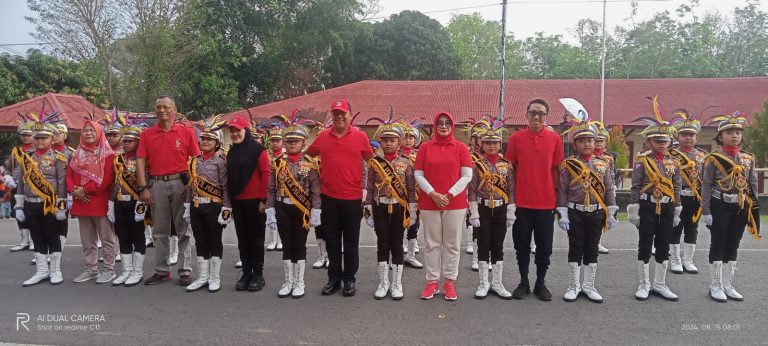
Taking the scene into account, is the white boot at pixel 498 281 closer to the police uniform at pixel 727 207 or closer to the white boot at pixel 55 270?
the police uniform at pixel 727 207

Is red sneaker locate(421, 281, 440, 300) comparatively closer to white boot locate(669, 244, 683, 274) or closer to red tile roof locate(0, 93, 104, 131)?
white boot locate(669, 244, 683, 274)

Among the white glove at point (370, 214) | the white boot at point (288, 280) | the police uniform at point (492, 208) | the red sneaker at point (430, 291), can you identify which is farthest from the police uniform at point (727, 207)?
the white boot at point (288, 280)

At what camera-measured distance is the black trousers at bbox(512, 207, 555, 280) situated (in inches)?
221

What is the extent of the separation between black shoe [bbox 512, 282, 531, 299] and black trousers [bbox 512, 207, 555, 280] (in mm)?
106

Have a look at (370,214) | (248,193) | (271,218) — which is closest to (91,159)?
(248,193)

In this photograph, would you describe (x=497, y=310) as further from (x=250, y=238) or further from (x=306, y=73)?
(x=306, y=73)

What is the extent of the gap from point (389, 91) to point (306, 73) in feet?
29.9

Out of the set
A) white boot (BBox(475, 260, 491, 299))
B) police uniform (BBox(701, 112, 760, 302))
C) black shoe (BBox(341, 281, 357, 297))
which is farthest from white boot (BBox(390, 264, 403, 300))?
police uniform (BBox(701, 112, 760, 302))

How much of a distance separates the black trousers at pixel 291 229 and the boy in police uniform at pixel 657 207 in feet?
12.2

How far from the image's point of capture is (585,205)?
5.48 m

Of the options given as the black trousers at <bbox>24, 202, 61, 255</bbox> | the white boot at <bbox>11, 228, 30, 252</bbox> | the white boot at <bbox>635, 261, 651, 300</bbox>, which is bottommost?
the white boot at <bbox>11, 228, 30, 252</bbox>

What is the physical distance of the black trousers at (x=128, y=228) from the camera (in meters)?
6.27

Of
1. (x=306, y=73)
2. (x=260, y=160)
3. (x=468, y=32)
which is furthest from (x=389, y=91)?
(x=468, y=32)

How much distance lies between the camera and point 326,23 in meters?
30.0
